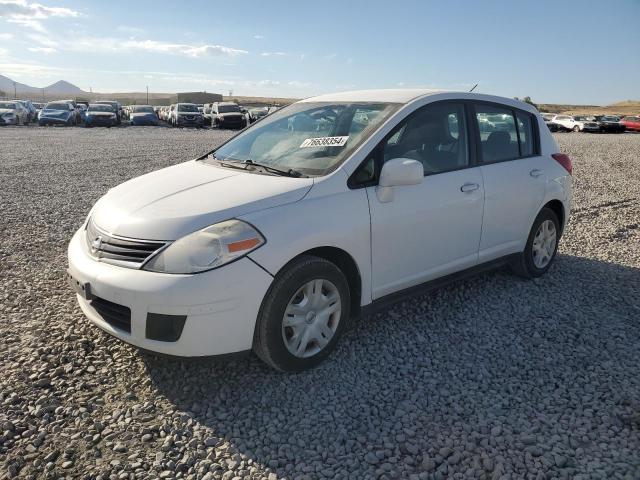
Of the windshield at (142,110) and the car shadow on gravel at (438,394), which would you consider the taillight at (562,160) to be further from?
the windshield at (142,110)

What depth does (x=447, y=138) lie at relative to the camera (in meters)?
4.31

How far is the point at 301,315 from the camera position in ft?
11.0

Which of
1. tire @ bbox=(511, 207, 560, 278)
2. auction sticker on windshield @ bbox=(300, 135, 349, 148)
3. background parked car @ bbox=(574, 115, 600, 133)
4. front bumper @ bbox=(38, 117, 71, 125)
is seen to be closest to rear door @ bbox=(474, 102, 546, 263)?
tire @ bbox=(511, 207, 560, 278)

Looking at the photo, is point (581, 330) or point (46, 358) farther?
point (581, 330)

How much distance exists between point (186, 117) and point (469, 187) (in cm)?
3392

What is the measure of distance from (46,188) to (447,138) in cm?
812

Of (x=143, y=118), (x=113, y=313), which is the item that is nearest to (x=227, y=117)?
(x=143, y=118)

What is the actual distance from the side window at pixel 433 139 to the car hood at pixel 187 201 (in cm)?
86

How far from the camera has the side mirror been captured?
3.52 metres

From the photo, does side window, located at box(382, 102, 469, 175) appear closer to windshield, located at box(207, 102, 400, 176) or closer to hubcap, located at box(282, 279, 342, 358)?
windshield, located at box(207, 102, 400, 176)

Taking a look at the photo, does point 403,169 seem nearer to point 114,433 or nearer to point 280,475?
point 280,475

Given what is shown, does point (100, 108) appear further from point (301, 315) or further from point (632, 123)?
point (632, 123)

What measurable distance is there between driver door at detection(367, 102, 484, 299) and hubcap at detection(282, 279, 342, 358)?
38cm

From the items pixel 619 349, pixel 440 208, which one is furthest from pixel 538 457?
pixel 440 208
